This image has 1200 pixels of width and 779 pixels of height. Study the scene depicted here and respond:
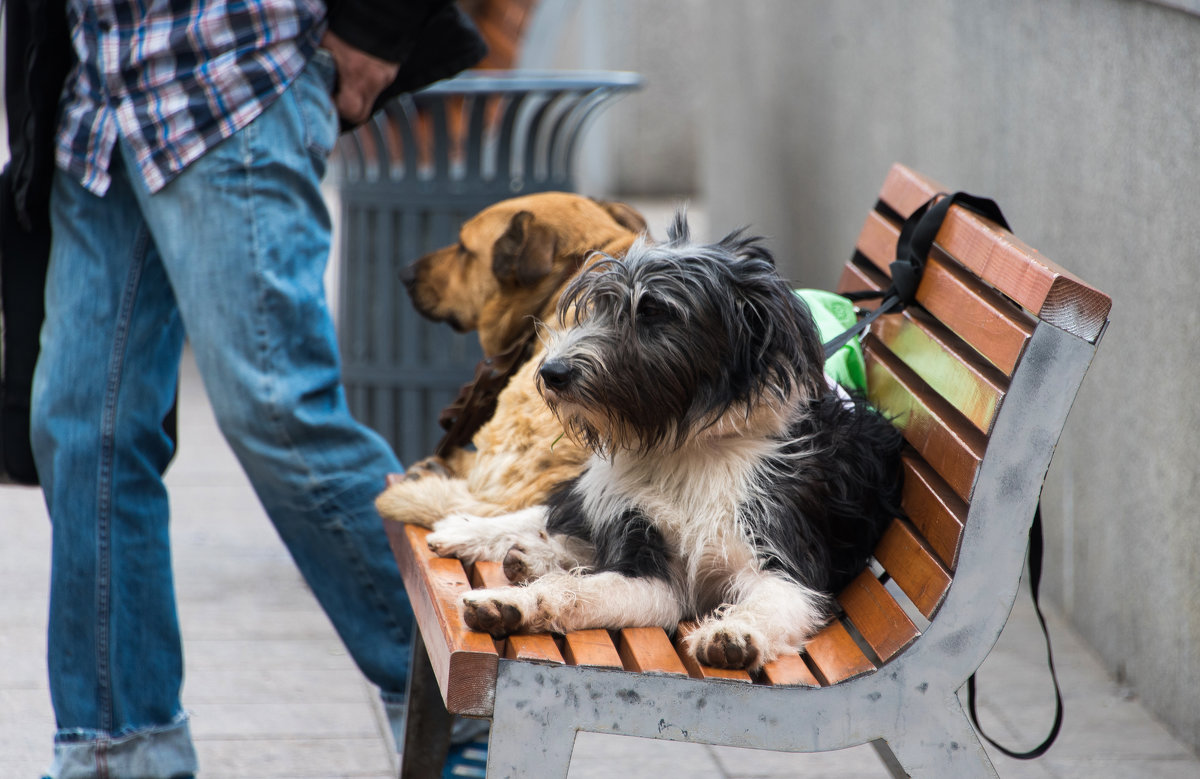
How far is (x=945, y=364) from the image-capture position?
2.45 meters

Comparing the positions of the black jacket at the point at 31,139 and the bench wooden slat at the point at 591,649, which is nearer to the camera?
the bench wooden slat at the point at 591,649

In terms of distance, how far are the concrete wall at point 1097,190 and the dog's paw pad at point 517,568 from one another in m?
1.93

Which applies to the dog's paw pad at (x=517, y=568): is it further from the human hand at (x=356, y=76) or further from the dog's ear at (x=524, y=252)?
the human hand at (x=356, y=76)

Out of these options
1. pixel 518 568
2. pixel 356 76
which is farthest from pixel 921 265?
pixel 356 76

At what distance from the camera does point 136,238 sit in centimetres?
315

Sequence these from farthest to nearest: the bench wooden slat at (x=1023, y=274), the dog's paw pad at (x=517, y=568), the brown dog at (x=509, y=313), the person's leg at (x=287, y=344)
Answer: the person's leg at (x=287, y=344) < the brown dog at (x=509, y=313) < the dog's paw pad at (x=517, y=568) < the bench wooden slat at (x=1023, y=274)

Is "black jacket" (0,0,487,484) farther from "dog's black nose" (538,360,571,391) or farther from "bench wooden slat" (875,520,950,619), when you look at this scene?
"bench wooden slat" (875,520,950,619)

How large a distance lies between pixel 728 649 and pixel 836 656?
0.68ft

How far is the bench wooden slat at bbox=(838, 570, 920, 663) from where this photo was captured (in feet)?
6.87

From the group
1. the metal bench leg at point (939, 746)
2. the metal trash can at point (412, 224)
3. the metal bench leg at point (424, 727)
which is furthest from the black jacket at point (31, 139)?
the metal bench leg at point (939, 746)

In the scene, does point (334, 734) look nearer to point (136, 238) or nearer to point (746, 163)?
point (136, 238)

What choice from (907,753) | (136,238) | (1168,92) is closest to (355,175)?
(136,238)

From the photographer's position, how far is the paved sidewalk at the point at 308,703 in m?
3.54

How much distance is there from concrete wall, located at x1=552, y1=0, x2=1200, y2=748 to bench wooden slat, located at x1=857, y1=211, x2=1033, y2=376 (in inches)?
38.0
